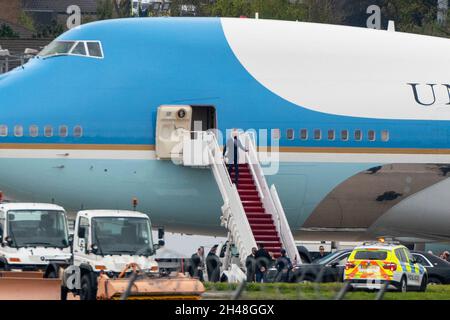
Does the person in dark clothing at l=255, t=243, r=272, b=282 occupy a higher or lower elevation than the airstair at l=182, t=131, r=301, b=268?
lower

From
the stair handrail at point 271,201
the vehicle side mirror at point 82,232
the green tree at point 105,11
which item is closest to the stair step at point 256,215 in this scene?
the stair handrail at point 271,201

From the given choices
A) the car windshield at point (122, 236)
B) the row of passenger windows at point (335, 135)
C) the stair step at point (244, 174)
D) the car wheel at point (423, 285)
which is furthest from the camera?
the stair step at point (244, 174)

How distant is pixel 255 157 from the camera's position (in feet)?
138

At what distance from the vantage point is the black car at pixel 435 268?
4531 cm

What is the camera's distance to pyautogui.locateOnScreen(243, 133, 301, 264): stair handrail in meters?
41.2

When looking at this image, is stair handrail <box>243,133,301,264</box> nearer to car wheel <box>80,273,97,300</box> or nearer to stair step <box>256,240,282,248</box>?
stair step <box>256,240,282,248</box>

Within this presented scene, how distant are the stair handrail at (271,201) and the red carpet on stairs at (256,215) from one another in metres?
0.15

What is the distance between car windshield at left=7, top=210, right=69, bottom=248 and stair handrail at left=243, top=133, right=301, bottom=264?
→ 6.80 metres

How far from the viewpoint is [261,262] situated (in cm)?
3847

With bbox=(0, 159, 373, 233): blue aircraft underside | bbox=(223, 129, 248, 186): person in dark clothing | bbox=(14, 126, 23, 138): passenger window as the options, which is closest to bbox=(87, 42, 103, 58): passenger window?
bbox=(14, 126, 23, 138): passenger window

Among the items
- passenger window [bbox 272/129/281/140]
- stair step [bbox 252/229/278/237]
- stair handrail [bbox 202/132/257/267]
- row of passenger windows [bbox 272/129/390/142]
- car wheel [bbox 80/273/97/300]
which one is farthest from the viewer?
row of passenger windows [bbox 272/129/390/142]

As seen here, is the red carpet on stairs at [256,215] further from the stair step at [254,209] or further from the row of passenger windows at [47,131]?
the row of passenger windows at [47,131]
